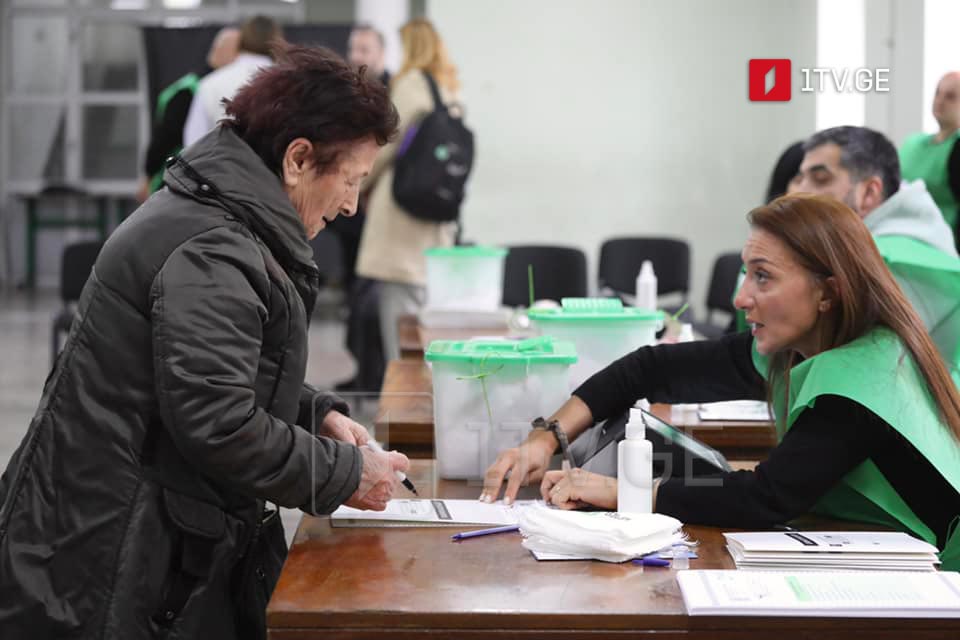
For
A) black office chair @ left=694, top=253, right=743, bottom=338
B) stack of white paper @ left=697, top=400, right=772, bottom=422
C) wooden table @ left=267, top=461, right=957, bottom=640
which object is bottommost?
wooden table @ left=267, top=461, right=957, bottom=640

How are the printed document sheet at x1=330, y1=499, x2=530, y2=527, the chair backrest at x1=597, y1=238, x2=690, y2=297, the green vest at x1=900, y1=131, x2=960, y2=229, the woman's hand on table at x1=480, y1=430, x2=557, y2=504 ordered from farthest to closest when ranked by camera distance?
1. the chair backrest at x1=597, y1=238, x2=690, y2=297
2. the green vest at x1=900, y1=131, x2=960, y2=229
3. the woman's hand on table at x1=480, y1=430, x2=557, y2=504
4. the printed document sheet at x1=330, y1=499, x2=530, y2=527

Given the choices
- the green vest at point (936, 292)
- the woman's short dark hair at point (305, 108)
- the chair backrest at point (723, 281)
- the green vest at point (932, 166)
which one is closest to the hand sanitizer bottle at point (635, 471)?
the woman's short dark hair at point (305, 108)

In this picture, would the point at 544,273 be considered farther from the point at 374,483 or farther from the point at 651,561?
the point at 651,561

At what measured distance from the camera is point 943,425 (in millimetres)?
1940

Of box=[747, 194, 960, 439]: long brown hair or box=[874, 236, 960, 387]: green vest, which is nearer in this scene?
box=[747, 194, 960, 439]: long brown hair

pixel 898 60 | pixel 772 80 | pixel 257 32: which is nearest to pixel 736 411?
pixel 772 80

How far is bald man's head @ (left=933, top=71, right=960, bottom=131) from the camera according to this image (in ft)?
12.6

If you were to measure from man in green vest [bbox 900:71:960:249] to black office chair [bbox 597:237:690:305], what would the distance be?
178 centimetres

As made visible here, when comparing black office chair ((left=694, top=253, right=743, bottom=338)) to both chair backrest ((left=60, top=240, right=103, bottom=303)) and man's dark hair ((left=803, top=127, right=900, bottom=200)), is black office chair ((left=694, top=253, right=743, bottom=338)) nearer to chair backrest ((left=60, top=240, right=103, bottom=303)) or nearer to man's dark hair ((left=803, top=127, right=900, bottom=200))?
man's dark hair ((left=803, top=127, right=900, bottom=200))

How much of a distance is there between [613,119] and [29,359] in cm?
430

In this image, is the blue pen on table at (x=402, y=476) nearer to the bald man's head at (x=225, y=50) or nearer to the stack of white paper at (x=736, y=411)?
the stack of white paper at (x=736, y=411)

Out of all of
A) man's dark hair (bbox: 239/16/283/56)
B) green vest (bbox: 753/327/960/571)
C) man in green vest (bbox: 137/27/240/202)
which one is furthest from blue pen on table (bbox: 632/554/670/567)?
man in green vest (bbox: 137/27/240/202)

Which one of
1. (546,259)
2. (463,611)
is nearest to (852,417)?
(463,611)

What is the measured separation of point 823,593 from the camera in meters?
1.57
